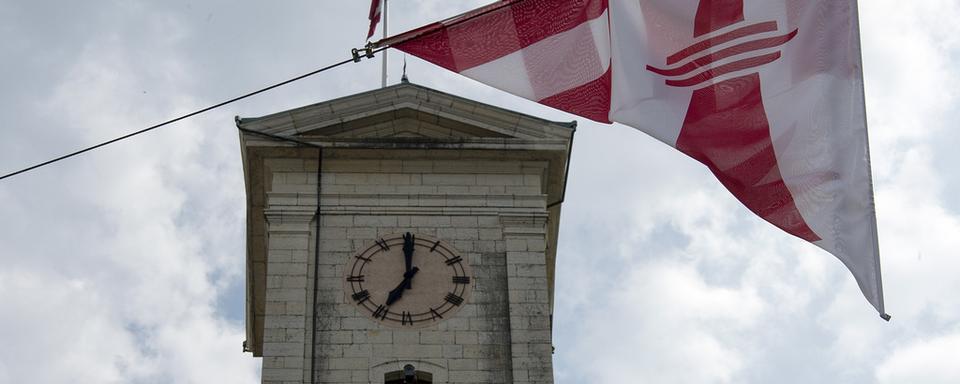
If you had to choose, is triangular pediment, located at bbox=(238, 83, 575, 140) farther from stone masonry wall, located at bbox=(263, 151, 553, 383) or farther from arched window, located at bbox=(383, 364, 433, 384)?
arched window, located at bbox=(383, 364, 433, 384)

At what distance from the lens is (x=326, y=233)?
27.8 meters

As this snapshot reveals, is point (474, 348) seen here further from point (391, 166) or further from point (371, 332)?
point (391, 166)

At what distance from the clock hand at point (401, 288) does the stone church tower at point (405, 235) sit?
23 mm

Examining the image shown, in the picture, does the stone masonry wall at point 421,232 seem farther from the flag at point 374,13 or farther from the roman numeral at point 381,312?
the flag at point 374,13

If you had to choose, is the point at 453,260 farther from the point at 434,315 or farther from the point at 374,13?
the point at 374,13

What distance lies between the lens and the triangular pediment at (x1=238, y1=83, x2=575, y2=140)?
28.6 metres

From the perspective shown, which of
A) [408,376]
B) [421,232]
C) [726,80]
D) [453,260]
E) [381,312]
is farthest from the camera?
[421,232]

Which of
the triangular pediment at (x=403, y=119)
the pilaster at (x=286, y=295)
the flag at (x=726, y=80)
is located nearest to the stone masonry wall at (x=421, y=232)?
the pilaster at (x=286, y=295)

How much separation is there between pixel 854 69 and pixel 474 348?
907 centimetres

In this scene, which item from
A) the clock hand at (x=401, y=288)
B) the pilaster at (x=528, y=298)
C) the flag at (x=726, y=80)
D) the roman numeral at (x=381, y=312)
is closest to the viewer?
the flag at (x=726, y=80)

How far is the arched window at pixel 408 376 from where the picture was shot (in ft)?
84.9

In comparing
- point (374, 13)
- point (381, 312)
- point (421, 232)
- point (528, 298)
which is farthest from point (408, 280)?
point (374, 13)

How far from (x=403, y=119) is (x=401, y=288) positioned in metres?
3.61

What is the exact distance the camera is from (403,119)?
95.1ft
